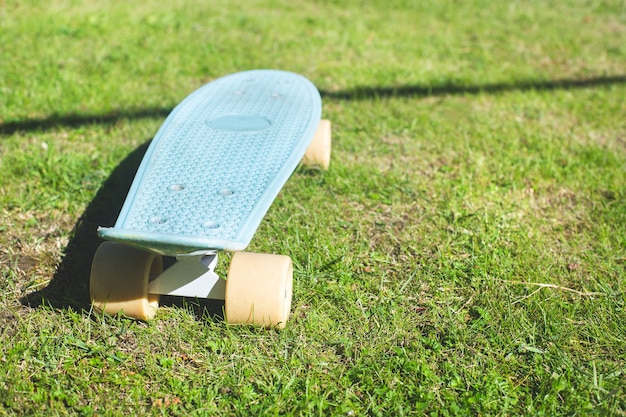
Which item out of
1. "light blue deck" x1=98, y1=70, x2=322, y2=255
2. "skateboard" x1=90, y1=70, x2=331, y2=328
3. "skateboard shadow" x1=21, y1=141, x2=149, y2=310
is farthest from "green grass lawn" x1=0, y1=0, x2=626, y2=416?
"light blue deck" x1=98, y1=70, x2=322, y2=255

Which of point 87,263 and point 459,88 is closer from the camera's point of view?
point 87,263

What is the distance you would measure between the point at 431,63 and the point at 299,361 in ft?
9.67

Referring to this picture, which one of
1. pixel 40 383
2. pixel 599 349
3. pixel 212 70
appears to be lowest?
pixel 599 349

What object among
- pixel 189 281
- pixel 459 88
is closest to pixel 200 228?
pixel 189 281

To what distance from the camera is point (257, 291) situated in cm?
202

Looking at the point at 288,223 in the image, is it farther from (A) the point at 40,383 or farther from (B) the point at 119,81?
(B) the point at 119,81

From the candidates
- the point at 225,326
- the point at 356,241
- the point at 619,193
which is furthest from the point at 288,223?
the point at 619,193

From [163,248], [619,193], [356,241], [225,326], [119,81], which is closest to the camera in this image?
[163,248]

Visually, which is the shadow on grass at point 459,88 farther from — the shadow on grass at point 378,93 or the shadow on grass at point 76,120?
the shadow on grass at point 76,120

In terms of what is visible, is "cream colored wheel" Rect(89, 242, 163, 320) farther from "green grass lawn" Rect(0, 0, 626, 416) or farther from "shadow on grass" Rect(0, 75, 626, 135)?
"shadow on grass" Rect(0, 75, 626, 135)

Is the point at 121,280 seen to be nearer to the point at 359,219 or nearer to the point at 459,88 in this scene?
the point at 359,219

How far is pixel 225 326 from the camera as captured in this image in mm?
2117

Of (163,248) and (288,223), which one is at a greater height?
(163,248)

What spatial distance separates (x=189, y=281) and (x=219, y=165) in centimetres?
47
